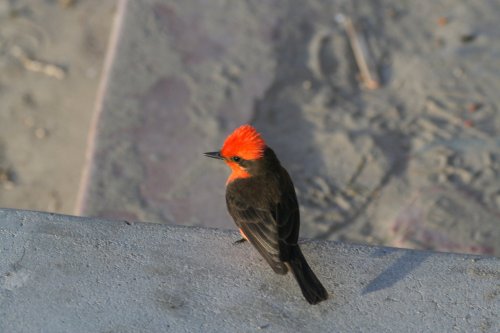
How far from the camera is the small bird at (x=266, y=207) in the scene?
11.1ft

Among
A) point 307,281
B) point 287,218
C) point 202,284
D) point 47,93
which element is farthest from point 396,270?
point 47,93

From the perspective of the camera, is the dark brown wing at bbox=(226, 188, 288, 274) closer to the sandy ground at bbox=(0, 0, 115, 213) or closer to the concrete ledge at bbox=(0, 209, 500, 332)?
the concrete ledge at bbox=(0, 209, 500, 332)

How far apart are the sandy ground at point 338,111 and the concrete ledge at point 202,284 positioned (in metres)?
2.01

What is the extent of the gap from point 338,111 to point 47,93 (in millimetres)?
2526

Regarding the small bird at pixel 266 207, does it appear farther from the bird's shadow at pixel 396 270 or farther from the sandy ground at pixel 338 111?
the sandy ground at pixel 338 111

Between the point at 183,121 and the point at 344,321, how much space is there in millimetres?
3330

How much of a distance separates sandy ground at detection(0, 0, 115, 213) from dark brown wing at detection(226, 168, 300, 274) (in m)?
2.62

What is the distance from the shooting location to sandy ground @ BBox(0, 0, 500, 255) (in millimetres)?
5863

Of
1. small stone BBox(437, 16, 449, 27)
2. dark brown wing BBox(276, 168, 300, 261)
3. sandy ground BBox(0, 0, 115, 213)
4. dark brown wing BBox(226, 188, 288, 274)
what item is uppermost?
small stone BBox(437, 16, 449, 27)

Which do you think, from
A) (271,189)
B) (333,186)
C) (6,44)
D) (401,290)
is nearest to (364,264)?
(401,290)

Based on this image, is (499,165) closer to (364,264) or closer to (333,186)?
(333,186)

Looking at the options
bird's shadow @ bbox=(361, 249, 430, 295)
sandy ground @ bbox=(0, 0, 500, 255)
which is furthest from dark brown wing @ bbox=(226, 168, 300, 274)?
sandy ground @ bbox=(0, 0, 500, 255)

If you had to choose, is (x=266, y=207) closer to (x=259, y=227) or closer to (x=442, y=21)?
(x=259, y=227)

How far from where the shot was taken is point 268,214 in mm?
3809
